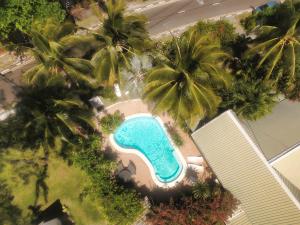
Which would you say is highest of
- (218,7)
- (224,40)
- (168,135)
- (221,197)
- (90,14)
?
(90,14)

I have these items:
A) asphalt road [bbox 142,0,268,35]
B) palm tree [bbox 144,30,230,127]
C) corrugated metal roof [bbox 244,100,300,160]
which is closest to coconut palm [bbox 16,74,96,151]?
palm tree [bbox 144,30,230,127]

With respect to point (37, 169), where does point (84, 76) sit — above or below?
above

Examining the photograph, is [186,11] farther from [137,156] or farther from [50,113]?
[50,113]

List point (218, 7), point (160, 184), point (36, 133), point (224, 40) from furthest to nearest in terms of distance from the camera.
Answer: point (218, 7) → point (224, 40) → point (160, 184) → point (36, 133)

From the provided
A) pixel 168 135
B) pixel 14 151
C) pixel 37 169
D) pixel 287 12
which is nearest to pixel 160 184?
pixel 168 135

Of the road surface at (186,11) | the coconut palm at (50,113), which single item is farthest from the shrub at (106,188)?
the road surface at (186,11)

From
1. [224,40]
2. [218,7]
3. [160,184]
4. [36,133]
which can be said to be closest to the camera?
[36,133]

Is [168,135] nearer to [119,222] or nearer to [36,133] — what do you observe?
[119,222]

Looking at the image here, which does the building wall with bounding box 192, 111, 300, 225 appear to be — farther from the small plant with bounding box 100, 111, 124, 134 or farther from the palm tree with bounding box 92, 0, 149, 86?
the palm tree with bounding box 92, 0, 149, 86
